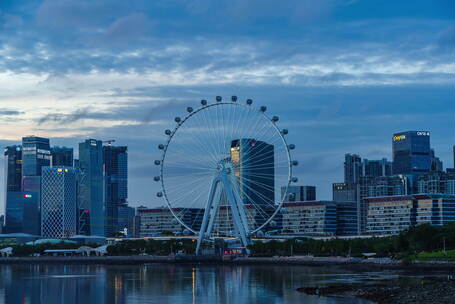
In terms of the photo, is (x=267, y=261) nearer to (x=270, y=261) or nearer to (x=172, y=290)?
(x=270, y=261)

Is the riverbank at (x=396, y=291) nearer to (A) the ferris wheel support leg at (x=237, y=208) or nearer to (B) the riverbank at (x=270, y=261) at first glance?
(B) the riverbank at (x=270, y=261)

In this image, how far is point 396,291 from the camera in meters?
65.2

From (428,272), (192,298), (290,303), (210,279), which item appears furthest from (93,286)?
(428,272)

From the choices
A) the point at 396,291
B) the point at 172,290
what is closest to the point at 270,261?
the point at 172,290

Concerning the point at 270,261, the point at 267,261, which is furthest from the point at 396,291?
the point at 267,261

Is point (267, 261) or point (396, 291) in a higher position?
point (396, 291)

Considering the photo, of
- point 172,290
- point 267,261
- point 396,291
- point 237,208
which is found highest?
point 237,208

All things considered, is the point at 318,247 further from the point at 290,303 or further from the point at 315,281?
the point at 290,303

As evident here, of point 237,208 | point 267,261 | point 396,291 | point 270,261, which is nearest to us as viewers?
point 396,291

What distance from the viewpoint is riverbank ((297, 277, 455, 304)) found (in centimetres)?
5691

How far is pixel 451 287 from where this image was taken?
6284 cm

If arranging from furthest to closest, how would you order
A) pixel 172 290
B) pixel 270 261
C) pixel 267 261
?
pixel 267 261, pixel 270 261, pixel 172 290

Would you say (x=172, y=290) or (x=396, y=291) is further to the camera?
(x=172, y=290)

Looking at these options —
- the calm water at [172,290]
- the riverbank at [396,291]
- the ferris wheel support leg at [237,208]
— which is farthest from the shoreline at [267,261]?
the riverbank at [396,291]
